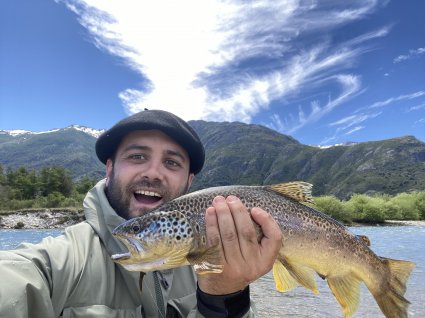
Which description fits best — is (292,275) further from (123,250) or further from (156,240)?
(123,250)

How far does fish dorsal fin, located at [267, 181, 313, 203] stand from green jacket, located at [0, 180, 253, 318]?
1.36 meters

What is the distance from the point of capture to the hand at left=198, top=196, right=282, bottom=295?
10.0 feet

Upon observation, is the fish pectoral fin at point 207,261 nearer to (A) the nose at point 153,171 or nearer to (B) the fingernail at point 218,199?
(B) the fingernail at point 218,199

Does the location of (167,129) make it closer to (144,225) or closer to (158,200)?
(158,200)

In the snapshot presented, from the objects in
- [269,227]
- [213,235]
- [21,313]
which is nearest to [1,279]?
[21,313]

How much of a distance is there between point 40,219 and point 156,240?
7217 centimetres

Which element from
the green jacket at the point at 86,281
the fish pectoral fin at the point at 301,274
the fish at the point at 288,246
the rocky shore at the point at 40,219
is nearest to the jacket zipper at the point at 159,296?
the green jacket at the point at 86,281

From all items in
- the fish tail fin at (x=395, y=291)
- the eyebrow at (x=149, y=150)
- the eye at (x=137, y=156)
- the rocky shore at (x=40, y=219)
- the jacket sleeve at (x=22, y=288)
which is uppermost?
the eyebrow at (x=149, y=150)

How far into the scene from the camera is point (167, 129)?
4.16 meters

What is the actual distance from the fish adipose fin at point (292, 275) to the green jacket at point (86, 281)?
893mm

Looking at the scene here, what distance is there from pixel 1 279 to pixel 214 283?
1.54 metres

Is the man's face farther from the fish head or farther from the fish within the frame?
the fish head

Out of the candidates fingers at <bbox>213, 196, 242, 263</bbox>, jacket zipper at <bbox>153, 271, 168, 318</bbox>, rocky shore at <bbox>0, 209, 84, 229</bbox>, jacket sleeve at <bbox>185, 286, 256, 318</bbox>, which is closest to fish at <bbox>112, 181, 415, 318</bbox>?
fingers at <bbox>213, 196, 242, 263</bbox>

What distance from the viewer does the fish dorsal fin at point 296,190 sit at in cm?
374
